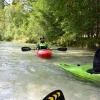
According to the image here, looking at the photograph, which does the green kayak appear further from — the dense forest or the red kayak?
the dense forest

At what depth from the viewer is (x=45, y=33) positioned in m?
21.1

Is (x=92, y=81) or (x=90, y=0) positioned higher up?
(x=90, y=0)

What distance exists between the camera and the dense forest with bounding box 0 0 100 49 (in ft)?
48.2

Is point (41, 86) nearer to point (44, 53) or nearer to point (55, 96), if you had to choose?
point (55, 96)

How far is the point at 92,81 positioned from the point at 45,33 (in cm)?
1552

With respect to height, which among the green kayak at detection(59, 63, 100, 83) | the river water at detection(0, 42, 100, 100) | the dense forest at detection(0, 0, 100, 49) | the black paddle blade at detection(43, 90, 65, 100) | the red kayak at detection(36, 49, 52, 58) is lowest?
the river water at detection(0, 42, 100, 100)

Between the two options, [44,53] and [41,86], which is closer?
[41,86]

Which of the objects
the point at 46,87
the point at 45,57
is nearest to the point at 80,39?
the point at 45,57

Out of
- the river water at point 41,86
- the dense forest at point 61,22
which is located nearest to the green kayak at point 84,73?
the river water at point 41,86

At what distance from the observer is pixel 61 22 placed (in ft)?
62.4

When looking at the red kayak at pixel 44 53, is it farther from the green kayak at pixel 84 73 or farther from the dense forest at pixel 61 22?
the dense forest at pixel 61 22

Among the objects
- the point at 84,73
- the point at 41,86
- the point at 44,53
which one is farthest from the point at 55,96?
the point at 44,53

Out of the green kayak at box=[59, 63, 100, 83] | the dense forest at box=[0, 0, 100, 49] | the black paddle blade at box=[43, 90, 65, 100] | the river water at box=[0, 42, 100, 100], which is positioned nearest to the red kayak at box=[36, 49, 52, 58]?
the river water at box=[0, 42, 100, 100]

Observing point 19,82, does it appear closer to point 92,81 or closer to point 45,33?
point 92,81
